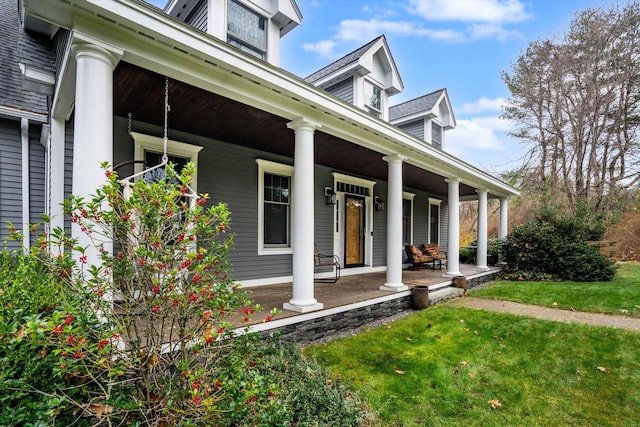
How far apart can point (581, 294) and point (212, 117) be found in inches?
313

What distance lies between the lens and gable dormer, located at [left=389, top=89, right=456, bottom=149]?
10.4 meters

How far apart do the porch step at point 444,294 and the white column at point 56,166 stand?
6.13m

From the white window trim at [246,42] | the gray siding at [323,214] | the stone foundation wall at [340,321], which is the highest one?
the white window trim at [246,42]

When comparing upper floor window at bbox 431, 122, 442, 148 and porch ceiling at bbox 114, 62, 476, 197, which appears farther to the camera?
upper floor window at bbox 431, 122, 442, 148

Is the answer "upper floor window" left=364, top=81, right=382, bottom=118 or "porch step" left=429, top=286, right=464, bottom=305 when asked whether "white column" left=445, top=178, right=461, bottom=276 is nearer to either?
"porch step" left=429, top=286, right=464, bottom=305

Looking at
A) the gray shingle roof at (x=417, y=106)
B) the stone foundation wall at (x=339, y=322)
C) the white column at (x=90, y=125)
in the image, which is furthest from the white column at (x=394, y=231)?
the gray shingle roof at (x=417, y=106)

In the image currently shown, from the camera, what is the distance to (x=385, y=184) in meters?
9.24

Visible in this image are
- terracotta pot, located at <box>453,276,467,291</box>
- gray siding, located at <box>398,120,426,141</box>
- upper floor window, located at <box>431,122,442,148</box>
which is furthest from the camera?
upper floor window, located at <box>431,122,442,148</box>

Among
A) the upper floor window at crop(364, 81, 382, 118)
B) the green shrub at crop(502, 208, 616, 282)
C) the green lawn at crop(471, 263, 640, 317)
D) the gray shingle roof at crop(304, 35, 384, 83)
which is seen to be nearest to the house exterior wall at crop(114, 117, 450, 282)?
the upper floor window at crop(364, 81, 382, 118)

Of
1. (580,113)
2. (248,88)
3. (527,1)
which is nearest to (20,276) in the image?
(248,88)

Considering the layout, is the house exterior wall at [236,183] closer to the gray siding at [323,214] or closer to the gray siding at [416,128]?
the gray siding at [323,214]

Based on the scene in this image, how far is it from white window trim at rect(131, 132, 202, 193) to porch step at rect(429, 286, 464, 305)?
4.87 meters

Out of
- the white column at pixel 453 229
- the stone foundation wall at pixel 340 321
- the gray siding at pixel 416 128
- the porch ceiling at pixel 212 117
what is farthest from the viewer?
the gray siding at pixel 416 128

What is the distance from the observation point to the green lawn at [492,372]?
8.73 ft
